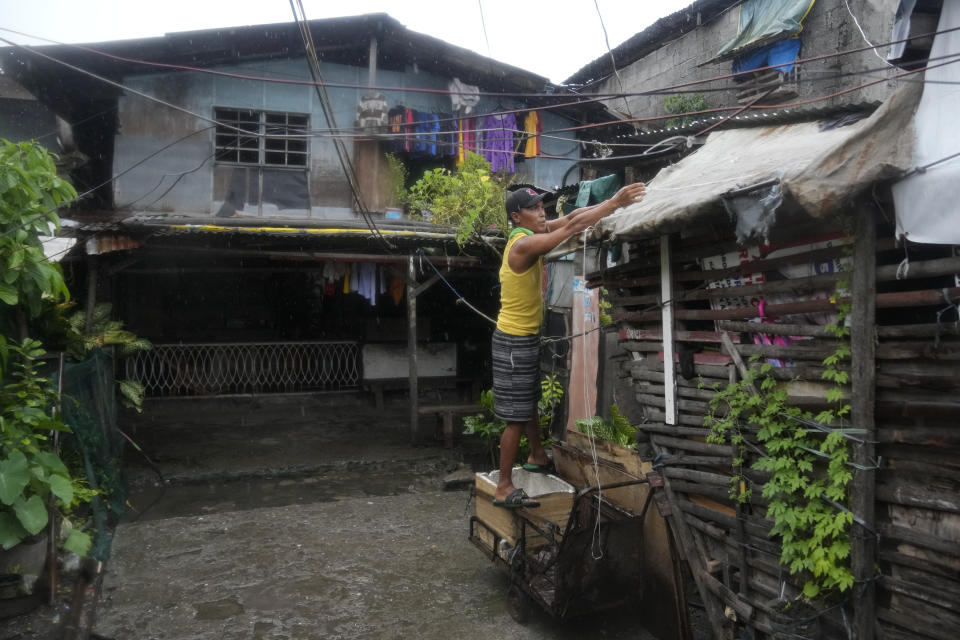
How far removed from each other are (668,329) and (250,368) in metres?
12.0

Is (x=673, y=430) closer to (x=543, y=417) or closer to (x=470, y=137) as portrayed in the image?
(x=543, y=417)

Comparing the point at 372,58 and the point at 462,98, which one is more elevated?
the point at 372,58

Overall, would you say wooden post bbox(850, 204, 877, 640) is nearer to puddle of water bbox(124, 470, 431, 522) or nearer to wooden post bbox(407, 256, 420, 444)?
puddle of water bbox(124, 470, 431, 522)

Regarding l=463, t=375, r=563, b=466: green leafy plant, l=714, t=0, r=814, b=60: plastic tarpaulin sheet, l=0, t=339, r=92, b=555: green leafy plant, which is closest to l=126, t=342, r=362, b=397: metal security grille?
l=463, t=375, r=563, b=466: green leafy plant

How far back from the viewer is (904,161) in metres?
2.80

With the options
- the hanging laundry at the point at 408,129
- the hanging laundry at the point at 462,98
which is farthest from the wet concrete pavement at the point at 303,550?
the hanging laundry at the point at 462,98

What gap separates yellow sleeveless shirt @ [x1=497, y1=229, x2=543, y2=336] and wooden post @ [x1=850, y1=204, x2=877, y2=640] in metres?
2.52

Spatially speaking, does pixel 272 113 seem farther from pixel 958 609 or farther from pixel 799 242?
pixel 958 609

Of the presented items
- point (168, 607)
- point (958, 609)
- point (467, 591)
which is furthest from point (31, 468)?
point (958, 609)

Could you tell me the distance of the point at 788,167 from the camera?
127 inches

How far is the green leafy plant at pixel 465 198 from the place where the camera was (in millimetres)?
10641

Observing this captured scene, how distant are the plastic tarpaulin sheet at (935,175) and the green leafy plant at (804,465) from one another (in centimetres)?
54

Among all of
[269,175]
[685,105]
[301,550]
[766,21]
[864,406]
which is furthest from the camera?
[685,105]

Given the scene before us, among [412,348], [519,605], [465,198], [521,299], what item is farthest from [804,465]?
[465,198]
